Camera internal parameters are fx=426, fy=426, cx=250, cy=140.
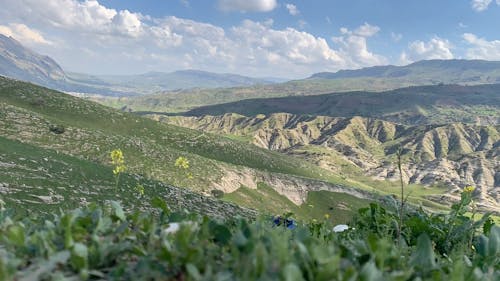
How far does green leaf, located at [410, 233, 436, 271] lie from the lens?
398 centimetres

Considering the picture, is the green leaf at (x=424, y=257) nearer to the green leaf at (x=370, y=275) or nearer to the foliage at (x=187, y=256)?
the foliage at (x=187, y=256)

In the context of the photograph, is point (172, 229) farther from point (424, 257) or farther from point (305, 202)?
point (305, 202)

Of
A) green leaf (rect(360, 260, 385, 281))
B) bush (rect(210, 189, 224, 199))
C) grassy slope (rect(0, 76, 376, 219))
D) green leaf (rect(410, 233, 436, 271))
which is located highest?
green leaf (rect(360, 260, 385, 281))

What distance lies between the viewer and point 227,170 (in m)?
90.9

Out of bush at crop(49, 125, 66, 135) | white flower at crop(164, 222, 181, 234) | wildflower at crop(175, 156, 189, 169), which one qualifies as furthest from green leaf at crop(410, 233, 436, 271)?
bush at crop(49, 125, 66, 135)

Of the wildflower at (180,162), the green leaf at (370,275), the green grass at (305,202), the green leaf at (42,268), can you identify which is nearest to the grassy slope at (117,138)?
the green grass at (305,202)

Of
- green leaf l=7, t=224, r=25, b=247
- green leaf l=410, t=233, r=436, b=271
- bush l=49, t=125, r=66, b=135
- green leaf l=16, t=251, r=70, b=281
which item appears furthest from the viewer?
bush l=49, t=125, r=66, b=135

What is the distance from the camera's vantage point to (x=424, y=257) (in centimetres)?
408

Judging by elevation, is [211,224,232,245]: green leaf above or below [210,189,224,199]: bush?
above

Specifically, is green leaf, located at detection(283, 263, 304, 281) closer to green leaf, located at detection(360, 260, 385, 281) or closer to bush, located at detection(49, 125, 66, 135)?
green leaf, located at detection(360, 260, 385, 281)

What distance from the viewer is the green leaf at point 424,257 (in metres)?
3.98

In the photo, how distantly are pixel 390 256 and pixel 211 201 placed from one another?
45.7m

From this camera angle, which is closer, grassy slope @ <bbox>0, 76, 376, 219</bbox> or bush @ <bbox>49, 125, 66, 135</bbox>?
grassy slope @ <bbox>0, 76, 376, 219</bbox>

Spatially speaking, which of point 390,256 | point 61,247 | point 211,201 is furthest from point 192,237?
point 211,201
